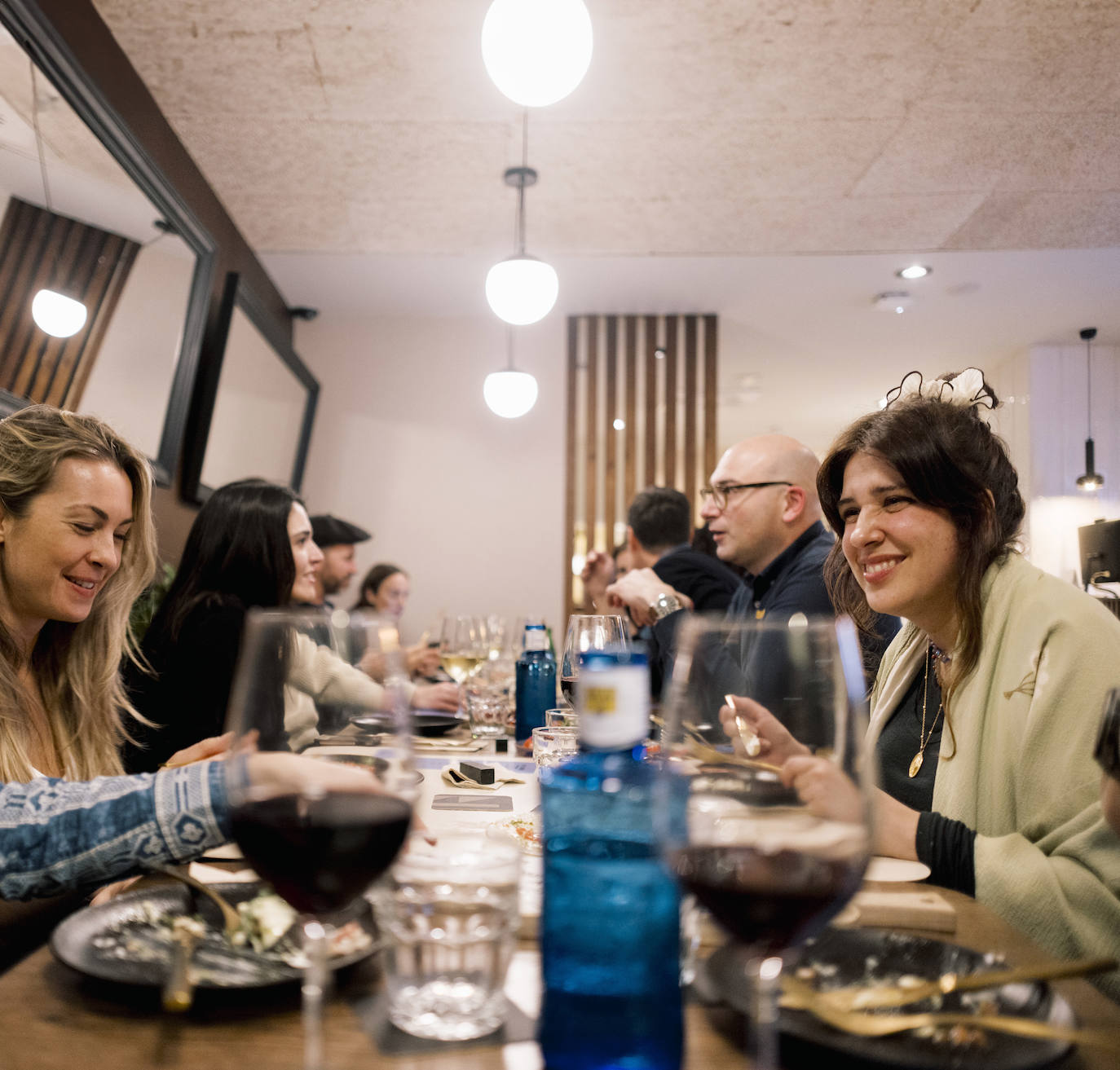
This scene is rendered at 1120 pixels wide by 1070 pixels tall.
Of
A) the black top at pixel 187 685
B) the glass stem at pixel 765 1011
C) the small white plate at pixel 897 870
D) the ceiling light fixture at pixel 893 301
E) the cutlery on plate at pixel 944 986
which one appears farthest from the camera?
the ceiling light fixture at pixel 893 301

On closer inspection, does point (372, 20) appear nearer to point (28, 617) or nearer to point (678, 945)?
point (28, 617)

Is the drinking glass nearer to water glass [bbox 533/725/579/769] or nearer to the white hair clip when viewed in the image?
water glass [bbox 533/725/579/769]

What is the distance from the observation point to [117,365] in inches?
117

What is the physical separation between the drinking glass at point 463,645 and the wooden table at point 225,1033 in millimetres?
1977

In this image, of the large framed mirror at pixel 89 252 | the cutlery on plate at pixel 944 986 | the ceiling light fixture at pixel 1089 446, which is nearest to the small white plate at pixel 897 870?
the cutlery on plate at pixel 944 986

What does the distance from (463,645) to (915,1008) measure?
215cm

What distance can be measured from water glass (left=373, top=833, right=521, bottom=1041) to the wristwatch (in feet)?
5.88

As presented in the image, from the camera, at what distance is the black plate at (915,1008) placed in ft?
1.56

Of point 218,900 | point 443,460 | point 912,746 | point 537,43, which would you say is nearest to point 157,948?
point 218,900

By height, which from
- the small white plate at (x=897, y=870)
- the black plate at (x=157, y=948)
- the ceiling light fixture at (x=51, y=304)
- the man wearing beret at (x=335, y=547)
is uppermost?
the ceiling light fixture at (x=51, y=304)

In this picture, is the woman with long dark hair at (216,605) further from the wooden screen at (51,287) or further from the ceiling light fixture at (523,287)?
the ceiling light fixture at (523,287)

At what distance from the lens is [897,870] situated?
875mm

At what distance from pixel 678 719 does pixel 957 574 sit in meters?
1.04

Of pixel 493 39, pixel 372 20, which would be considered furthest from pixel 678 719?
pixel 372 20
